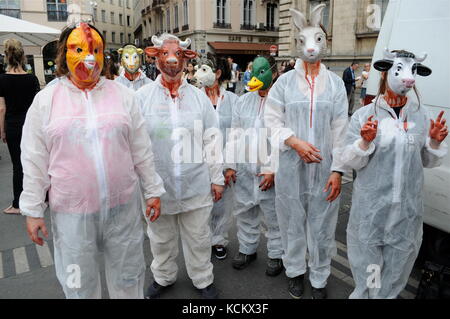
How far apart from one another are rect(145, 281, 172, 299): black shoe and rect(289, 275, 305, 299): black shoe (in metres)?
1.00

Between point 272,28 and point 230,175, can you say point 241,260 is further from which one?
point 272,28

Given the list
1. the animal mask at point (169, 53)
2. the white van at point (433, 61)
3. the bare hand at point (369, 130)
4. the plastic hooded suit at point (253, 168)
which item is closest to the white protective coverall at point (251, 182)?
the plastic hooded suit at point (253, 168)

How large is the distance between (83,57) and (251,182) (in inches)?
72.5

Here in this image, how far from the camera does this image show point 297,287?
2.95 meters

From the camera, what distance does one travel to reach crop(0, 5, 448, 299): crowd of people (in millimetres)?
2002

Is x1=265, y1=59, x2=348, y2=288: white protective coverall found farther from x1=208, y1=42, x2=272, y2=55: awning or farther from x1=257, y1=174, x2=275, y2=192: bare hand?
x1=208, y1=42, x2=272, y2=55: awning

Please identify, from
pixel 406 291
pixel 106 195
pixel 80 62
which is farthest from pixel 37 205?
pixel 406 291

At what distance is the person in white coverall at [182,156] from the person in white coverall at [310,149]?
1.62ft

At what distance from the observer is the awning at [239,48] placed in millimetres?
28281

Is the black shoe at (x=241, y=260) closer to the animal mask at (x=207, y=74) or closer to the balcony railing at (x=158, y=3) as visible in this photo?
the animal mask at (x=207, y=74)

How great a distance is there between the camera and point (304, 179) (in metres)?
2.80

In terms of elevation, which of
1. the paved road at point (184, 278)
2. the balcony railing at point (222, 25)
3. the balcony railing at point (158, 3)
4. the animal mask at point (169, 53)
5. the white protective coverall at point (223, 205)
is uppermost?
the balcony railing at point (158, 3)

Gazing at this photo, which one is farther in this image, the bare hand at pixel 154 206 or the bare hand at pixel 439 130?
the bare hand at pixel 154 206

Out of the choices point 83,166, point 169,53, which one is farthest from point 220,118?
point 83,166
